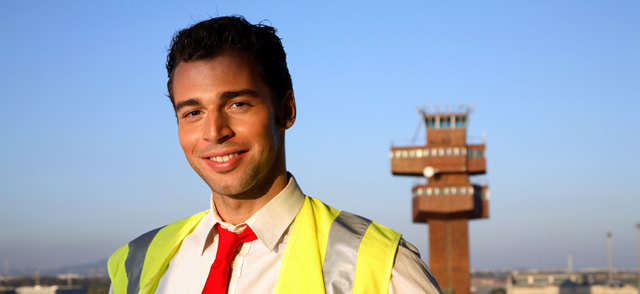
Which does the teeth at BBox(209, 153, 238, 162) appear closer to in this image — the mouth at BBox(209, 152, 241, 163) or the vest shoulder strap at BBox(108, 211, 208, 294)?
the mouth at BBox(209, 152, 241, 163)

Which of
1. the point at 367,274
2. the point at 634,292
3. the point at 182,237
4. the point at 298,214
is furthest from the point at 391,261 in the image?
the point at 634,292

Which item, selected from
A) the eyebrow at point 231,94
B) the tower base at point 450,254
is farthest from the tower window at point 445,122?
the eyebrow at point 231,94

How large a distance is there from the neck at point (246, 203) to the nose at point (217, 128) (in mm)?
274

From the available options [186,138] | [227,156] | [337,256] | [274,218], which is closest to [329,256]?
[337,256]

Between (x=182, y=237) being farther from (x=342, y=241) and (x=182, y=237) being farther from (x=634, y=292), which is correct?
(x=634, y=292)

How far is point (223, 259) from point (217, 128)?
22.2 inches

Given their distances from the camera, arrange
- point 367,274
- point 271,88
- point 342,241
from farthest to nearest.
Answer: point 271,88 → point 342,241 → point 367,274

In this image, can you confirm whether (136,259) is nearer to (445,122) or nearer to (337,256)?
(337,256)

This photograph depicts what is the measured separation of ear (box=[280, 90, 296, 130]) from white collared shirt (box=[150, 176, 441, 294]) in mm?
245

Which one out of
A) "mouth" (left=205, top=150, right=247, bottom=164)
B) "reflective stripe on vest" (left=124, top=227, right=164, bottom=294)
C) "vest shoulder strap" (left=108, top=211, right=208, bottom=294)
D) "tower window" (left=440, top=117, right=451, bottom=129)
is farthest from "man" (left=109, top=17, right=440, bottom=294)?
"tower window" (left=440, top=117, right=451, bottom=129)

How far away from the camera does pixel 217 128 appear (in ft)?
10.7

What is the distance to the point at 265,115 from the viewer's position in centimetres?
332

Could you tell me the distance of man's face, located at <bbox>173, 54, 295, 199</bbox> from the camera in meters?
3.28

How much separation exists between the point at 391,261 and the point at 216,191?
83cm
